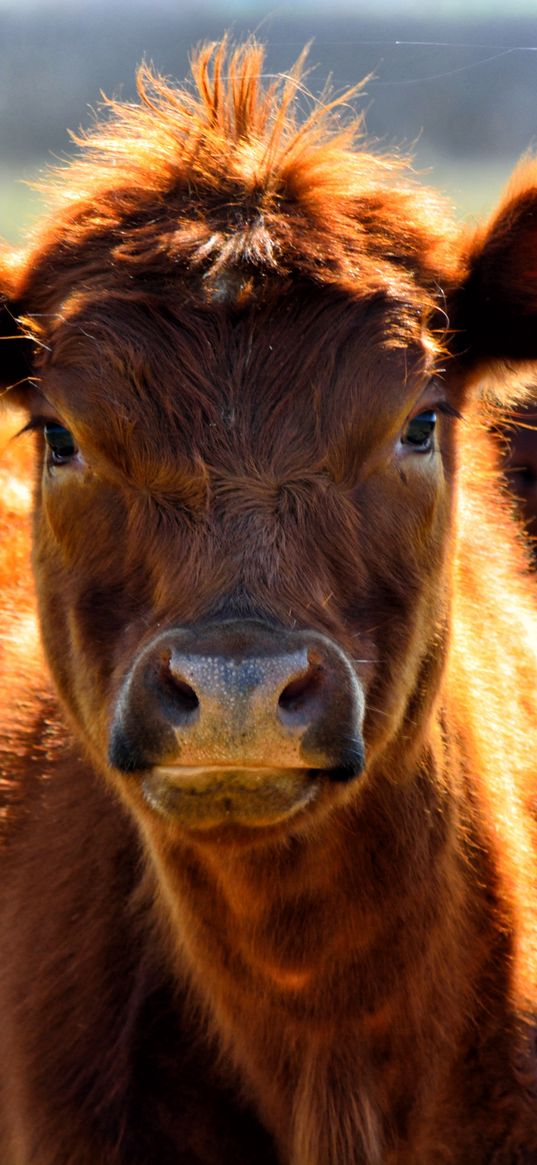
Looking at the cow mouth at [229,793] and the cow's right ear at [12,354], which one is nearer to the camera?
the cow mouth at [229,793]

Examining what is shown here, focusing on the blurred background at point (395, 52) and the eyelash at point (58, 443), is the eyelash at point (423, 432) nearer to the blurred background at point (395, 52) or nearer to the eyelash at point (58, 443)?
the eyelash at point (58, 443)

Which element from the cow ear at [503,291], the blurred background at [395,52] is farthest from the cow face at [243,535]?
the blurred background at [395,52]

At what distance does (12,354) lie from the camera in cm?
392

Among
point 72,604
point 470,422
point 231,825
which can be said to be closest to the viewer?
point 231,825

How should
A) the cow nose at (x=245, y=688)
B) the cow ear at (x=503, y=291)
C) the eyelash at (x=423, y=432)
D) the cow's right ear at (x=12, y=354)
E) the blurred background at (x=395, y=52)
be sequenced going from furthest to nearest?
the blurred background at (x=395, y=52) → the cow's right ear at (x=12, y=354) → the cow ear at (x=503, y=291) → the eyelash at (x=423, y=432) → the cow nose at (x=245, y=688)

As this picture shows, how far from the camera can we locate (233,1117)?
374 cm

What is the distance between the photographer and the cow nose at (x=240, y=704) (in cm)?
254

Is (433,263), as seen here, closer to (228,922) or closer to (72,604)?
(72,604)

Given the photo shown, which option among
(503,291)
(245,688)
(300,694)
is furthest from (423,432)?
(245,688)

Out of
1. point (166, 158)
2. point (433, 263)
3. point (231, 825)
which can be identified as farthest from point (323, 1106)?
point (166, 158)

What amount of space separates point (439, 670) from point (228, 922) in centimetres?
80

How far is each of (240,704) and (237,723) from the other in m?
0.04

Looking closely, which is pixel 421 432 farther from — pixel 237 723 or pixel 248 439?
pixel 237 723

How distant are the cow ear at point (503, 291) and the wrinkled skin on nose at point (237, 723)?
126 centimetres
